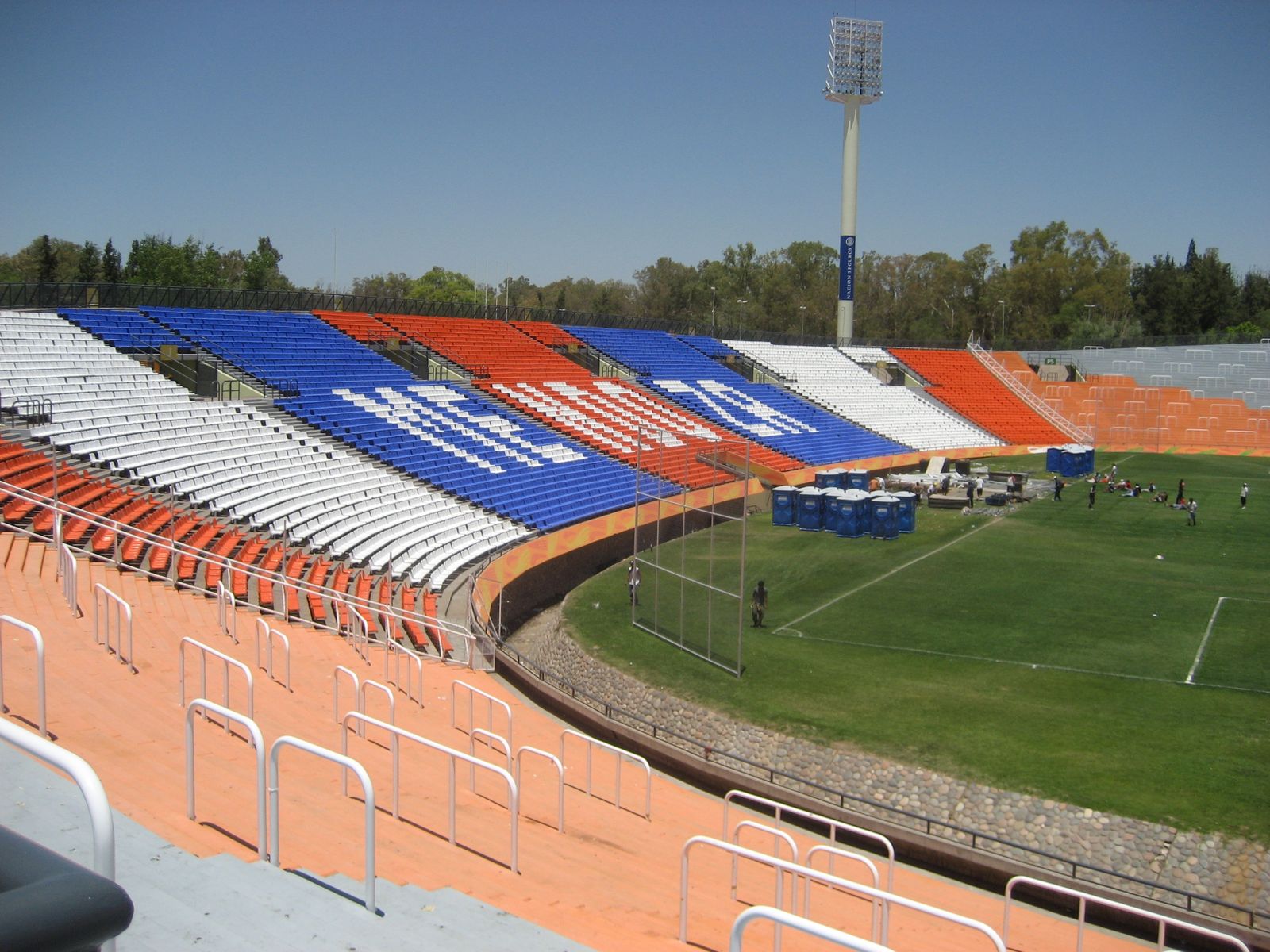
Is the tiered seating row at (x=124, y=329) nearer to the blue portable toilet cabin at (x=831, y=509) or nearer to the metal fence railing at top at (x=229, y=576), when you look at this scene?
the metal fence railing at top at (x=229, y=576)

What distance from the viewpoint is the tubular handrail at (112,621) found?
11.7m

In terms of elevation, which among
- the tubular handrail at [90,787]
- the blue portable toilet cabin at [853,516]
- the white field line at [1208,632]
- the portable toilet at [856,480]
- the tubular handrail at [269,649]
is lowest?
the white field line at [1208,632]

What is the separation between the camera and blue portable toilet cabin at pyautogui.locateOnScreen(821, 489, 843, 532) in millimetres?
35906

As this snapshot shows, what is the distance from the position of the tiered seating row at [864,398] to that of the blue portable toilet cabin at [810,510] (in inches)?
900

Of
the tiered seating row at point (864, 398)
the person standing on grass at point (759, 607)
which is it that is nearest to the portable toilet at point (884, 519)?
the person standing on grass at point (759, 607)

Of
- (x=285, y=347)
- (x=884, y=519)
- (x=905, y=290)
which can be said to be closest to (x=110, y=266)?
(x=285, y=347)

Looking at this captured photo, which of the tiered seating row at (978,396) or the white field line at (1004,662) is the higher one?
the tiered seating row at (978,396)

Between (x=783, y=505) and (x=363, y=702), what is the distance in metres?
26.9

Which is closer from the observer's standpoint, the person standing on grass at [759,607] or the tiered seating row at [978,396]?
the person standing on grass at [759,607]

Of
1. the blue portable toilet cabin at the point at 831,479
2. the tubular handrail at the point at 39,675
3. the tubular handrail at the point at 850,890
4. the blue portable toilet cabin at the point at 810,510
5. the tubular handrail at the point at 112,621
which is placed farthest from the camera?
the blue portable toilet cabin at the point at 831,479

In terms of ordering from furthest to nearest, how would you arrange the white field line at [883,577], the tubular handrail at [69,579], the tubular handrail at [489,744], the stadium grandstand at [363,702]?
the white field line at [883,577], the tubular handrail at [69,579], the tubular handrail at [489,744], the stadium grandstand at [363,702]

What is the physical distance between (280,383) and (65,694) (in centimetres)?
2633

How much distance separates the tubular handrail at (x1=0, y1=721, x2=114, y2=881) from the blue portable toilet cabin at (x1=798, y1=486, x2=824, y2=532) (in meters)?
33.9

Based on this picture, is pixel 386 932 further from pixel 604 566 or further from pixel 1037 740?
pixel 604 566
